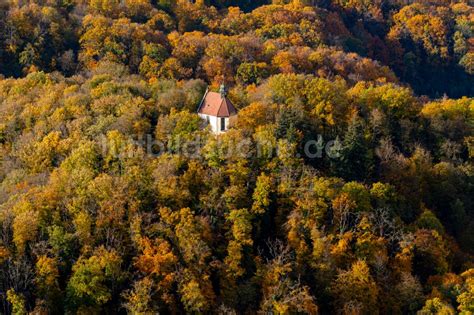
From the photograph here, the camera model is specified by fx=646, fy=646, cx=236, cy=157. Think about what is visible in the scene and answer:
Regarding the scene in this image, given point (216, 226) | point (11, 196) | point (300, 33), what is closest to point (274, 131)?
point (216, 226)

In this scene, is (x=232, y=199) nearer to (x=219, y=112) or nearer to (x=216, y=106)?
(x=219, y=112)

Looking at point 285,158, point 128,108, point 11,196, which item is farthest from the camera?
point 128,108

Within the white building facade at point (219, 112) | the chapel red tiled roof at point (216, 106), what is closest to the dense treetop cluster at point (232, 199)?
the white building facade at point (219, 112)

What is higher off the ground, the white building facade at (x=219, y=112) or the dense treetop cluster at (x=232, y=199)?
the white building facade at (x=219, y=112)

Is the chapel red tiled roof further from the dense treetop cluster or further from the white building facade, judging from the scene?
the dense treetop cluster

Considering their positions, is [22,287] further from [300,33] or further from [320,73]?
[300,33]

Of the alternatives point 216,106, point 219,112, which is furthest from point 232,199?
point 216,106

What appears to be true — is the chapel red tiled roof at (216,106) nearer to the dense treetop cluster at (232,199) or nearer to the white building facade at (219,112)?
the white building facade at (219,112)
